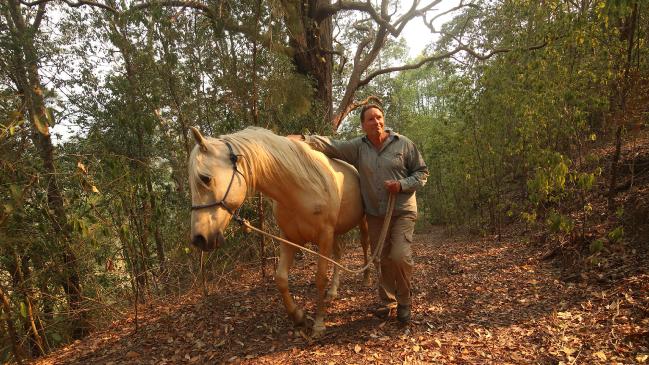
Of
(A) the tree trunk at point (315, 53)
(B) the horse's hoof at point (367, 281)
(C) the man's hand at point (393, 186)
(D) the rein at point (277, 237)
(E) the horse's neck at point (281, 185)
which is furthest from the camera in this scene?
(A) the tree trunk at point (315, 53)

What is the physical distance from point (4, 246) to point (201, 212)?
7.58 feet

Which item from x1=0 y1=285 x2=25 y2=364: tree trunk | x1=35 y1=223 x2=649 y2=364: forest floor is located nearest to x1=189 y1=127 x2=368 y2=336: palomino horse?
x1=35 y1=223 x2=649 y2=364: forest floor

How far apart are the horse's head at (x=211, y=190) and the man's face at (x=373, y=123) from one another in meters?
1.36

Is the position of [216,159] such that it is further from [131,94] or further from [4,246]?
[131,94]

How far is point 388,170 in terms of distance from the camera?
11.0 feet

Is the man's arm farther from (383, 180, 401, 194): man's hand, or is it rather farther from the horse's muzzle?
the horse's muzzle

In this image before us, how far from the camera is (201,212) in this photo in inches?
95.3

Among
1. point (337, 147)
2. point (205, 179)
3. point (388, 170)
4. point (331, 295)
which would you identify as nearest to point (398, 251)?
point (388, 170)

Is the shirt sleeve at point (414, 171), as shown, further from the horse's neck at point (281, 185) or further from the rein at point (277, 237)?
the horse's neck at point (281, 185)

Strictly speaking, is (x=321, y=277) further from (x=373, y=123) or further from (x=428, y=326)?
(x=373, y=123)

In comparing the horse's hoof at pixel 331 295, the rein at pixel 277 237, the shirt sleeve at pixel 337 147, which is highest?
the shirt sleeve at pixel 337 147

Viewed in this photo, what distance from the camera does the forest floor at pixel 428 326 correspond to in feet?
9.09

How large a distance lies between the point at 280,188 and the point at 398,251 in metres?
1.21

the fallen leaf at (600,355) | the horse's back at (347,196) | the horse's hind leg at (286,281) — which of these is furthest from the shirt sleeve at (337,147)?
the fallen leaf at (600,355)
